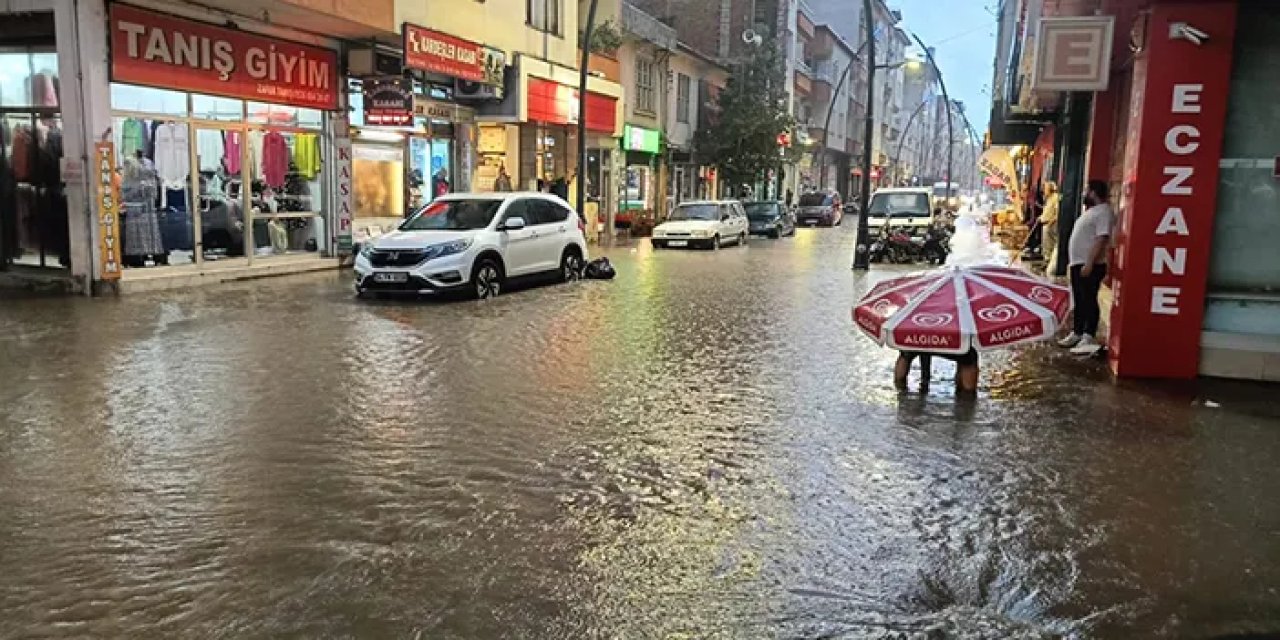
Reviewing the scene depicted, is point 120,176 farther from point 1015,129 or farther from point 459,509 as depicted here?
point 1015,129

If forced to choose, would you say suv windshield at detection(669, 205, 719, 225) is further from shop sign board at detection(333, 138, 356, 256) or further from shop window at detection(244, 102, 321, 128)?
shop window at detection(244, 102, 321, 128)

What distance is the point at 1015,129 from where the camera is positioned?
29203mm

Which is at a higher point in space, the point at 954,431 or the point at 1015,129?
the point at 1015,129

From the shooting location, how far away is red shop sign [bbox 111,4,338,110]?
13875 mm

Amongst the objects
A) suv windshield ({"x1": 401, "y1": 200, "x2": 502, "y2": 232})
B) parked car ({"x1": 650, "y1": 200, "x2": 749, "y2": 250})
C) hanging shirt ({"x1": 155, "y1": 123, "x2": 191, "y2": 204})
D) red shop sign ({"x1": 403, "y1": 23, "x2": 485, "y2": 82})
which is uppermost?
red shop sign ({"x1": 403, "y1": 23, "x2": 485, "y2": 82})

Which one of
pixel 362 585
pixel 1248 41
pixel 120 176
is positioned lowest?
pixel 362 585

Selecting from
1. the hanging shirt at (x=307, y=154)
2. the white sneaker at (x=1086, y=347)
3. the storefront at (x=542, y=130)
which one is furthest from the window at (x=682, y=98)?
the white sneaker at (x=1086, y=347)

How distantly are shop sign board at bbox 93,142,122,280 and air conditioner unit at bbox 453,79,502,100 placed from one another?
30.3ft

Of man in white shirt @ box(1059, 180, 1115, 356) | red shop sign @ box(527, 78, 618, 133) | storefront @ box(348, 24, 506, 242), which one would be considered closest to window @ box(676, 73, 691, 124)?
red shop sign @ box(527, 78, 618, 133)

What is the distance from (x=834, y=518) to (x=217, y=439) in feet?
13.4

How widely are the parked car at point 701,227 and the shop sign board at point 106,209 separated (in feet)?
50.6

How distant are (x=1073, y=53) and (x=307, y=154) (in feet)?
44.1

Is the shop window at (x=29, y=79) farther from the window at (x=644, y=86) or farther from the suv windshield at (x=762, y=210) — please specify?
the suv windshield at (x=762, y=210)

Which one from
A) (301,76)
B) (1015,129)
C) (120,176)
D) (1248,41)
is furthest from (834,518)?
(1015,129)
